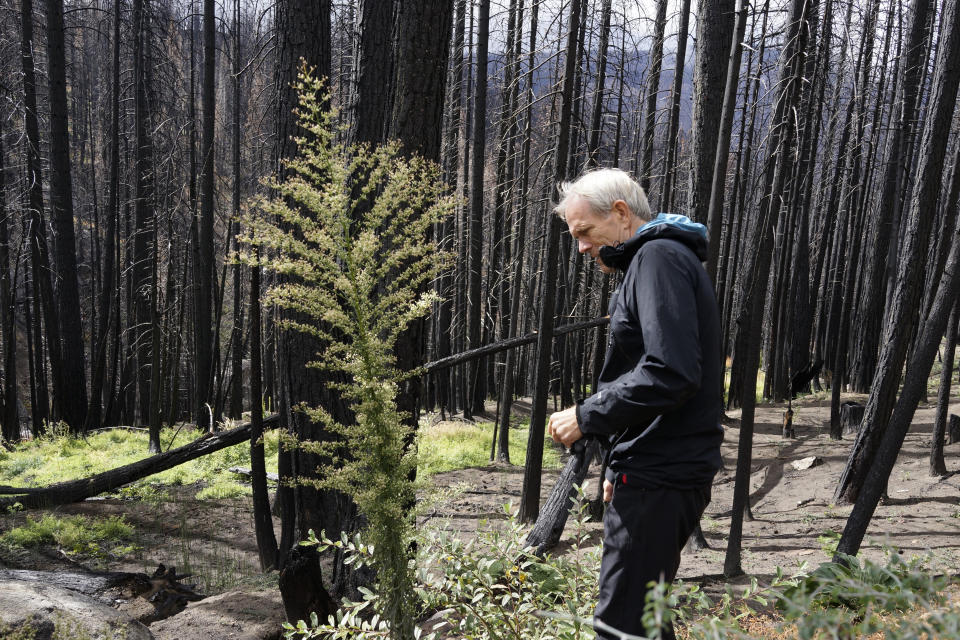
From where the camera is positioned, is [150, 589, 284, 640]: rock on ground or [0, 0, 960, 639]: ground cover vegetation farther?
[150, 589, 284, 640]: rock on ground

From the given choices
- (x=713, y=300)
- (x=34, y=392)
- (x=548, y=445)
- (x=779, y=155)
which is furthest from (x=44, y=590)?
(x=34, y=392)

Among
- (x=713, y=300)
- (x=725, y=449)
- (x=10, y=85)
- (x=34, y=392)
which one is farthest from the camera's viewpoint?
(x=34, y=392)

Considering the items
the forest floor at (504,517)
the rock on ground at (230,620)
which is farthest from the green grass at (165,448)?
the rock on ground at (230,620)

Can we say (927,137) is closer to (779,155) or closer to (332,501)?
(779,155)

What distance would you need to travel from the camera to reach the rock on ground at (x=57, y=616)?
307 cm

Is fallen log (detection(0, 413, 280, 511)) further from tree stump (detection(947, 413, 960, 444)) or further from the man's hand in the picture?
tree stump (detection(947, 413, 960, 444))

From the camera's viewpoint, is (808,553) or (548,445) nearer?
(808,553)

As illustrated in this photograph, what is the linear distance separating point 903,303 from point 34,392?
48.7 feet

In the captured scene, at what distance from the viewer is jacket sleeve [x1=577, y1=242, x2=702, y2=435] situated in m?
1.71

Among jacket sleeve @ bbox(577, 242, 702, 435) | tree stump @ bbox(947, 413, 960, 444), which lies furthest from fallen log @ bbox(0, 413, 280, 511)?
tree stump @ bbox(947, 413, 960, 444)

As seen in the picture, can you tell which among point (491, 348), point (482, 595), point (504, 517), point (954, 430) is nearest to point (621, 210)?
point (482, 595)

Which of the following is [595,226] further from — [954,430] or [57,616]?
[954,430]

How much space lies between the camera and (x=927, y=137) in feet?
15.9

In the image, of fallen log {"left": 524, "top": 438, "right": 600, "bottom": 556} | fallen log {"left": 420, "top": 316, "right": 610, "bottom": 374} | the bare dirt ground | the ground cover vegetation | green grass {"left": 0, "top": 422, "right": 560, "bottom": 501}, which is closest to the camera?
the ground cover vegetation
